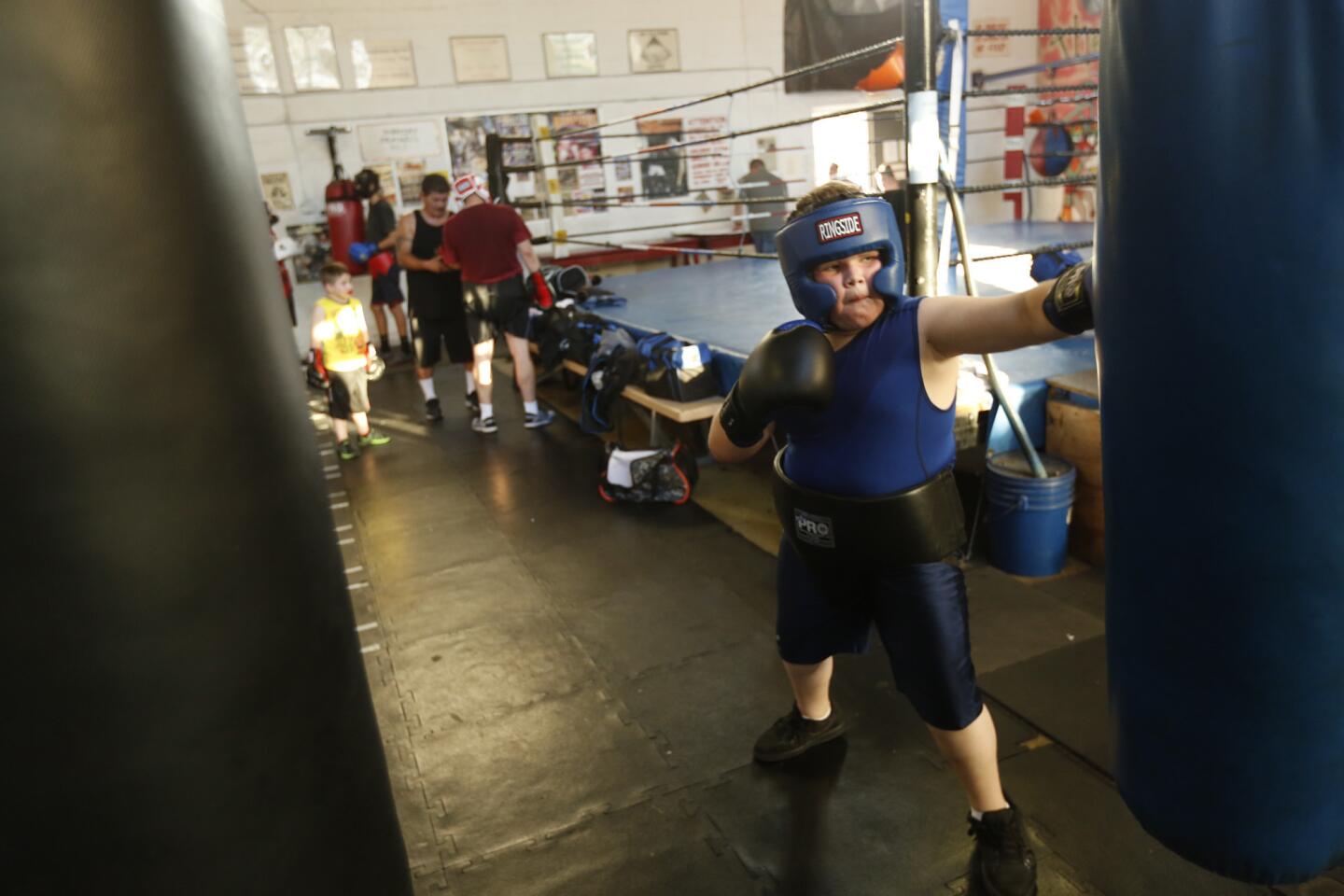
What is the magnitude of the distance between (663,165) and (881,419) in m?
8.48

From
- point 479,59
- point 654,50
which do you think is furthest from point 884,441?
point 654,50

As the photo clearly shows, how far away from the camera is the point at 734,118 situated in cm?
973

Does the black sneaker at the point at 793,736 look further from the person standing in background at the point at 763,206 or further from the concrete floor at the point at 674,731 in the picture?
the person standing in background at the point at 763,206

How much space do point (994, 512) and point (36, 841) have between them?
9.43ft

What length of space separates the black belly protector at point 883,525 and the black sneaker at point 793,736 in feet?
1.96

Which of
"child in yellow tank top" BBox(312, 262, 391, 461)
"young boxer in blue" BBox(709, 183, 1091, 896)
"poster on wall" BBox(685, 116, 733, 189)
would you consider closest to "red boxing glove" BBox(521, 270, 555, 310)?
"child in yellow tank top" BBox(312, 262, 391, 461)

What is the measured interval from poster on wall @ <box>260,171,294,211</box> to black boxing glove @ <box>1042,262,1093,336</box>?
27.3ft

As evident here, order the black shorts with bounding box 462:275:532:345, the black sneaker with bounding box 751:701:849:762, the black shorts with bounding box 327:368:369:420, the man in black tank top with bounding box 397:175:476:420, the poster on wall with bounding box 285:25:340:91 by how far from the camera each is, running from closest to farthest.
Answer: the black sneaker with bounding box 751:701:849:762, the black shorts with bounding box 327:368:369:420, the black shorts with bounding box 462:275:532:345, the man in black tank top with bounding box 397:175:476:420, the poster on wall with bounding box 285:25:340:91

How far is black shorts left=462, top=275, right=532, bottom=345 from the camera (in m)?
5.23

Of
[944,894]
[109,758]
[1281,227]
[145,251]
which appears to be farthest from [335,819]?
[944,894]

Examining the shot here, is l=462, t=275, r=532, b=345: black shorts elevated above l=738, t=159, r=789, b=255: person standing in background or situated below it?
below

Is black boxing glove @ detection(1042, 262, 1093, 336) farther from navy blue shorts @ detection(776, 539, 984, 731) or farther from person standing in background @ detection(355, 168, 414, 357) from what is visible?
person standing in background @ detection(355, 168, 414, 357)

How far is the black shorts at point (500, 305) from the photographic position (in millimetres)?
5227

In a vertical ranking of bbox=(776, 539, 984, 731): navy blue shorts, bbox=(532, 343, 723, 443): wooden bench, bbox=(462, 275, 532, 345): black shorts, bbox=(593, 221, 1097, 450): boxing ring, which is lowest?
bbox=(532, 343, 723, 443): wooden bench
